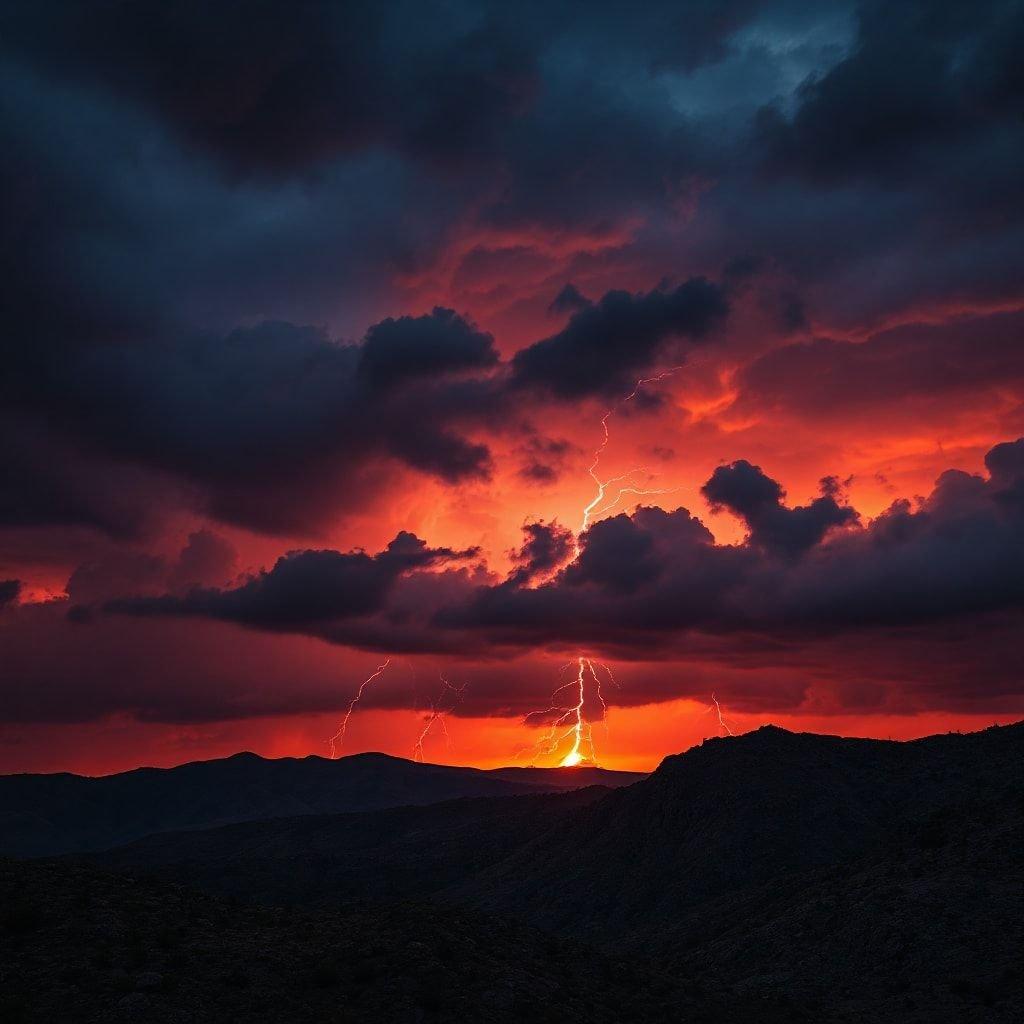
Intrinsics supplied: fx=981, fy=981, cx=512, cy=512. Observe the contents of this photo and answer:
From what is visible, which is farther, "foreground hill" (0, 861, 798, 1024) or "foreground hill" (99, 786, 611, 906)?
"foreground hill" (99, 786, 611, 906)

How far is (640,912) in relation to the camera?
66562mm

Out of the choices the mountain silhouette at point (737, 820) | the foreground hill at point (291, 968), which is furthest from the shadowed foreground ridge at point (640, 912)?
the mountain silhouette at point (737, 820)

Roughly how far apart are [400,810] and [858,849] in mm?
81160

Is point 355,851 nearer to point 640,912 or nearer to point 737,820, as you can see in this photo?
point 640,912

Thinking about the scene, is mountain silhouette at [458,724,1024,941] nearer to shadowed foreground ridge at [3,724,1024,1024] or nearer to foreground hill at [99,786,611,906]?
shadowed foreground ridge at [3,724,1024,1024]

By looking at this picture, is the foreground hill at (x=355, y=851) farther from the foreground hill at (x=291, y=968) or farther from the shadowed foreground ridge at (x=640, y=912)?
the foreground hill at (x=291, y=968)

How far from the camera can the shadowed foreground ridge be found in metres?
25.4

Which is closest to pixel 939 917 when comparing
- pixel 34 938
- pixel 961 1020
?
A: pixel 961 1020

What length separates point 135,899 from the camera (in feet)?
103

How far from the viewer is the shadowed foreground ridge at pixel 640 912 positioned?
83.4ft

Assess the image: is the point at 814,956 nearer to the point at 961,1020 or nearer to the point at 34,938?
the point at 961,1020

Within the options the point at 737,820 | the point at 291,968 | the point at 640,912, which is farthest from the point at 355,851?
the point at 291,968

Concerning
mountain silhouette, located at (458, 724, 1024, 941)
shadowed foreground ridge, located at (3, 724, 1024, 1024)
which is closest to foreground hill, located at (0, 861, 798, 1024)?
shadowed foreground ridge, located at (3, 724, 1024, 1024)

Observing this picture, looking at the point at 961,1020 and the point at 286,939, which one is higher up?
the point at 286,939
